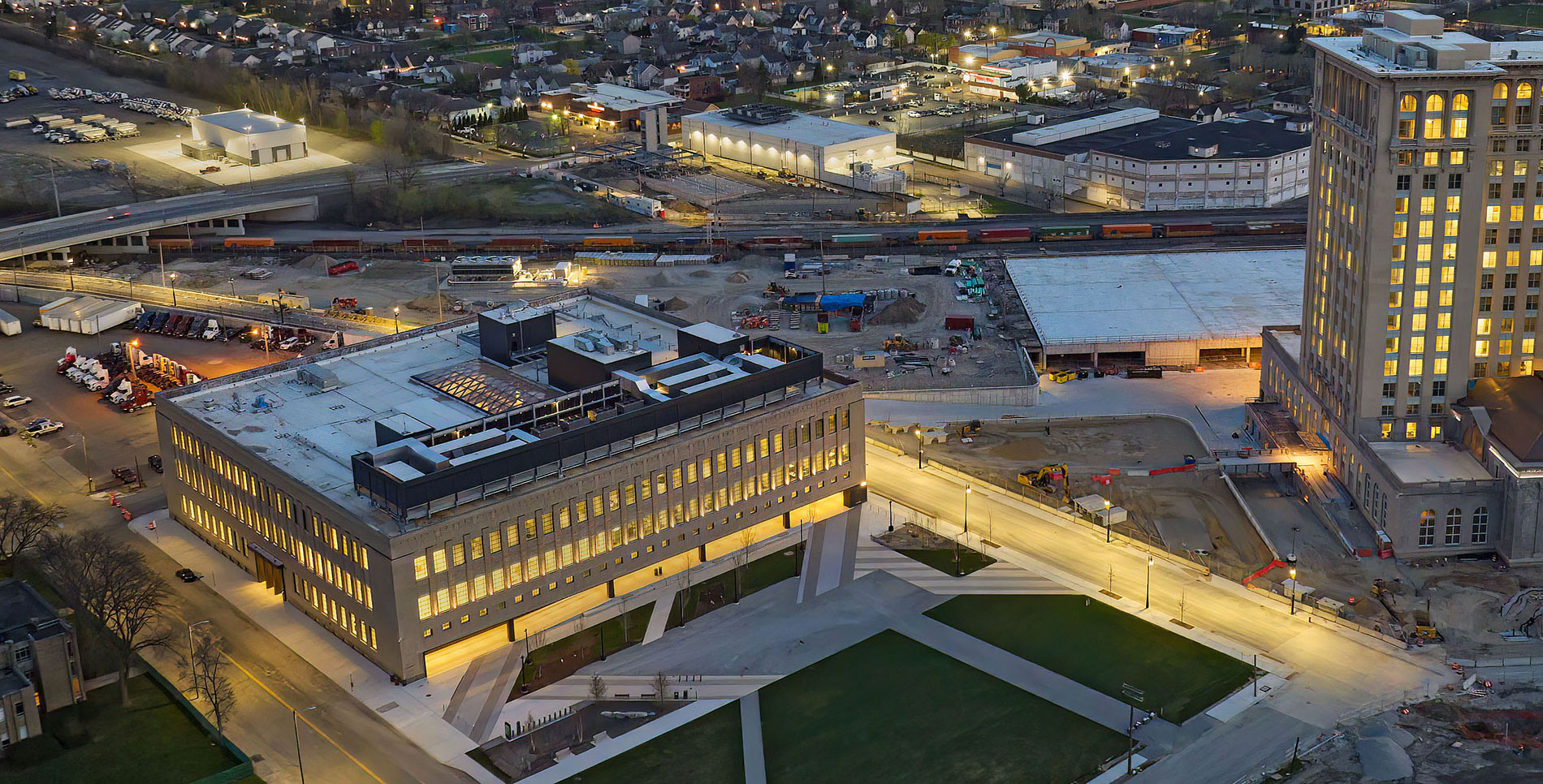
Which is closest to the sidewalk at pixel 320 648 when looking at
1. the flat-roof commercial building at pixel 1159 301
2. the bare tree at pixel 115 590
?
the bare tree at pixel 115 590

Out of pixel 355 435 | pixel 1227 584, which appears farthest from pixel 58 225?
pixel 1227 584

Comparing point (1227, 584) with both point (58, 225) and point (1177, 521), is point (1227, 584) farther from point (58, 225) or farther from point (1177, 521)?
point (58, 225)

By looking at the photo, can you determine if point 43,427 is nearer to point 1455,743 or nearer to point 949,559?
point 949,559

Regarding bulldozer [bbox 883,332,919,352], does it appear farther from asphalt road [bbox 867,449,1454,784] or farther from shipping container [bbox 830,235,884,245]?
shipping container [bbox 830,235,884,245]

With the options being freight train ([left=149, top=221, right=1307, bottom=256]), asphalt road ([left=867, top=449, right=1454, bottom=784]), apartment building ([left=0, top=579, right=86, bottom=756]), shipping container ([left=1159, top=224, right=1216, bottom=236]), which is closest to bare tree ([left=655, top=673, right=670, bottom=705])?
asphalt road ([left=867, top=449, right=1454, bottom=784])

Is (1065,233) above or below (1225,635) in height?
above

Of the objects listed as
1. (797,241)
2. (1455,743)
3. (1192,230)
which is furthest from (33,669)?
(1192,230)

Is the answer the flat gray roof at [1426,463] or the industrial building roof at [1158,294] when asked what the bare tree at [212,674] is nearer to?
the flat gray roof at [1426,463]
